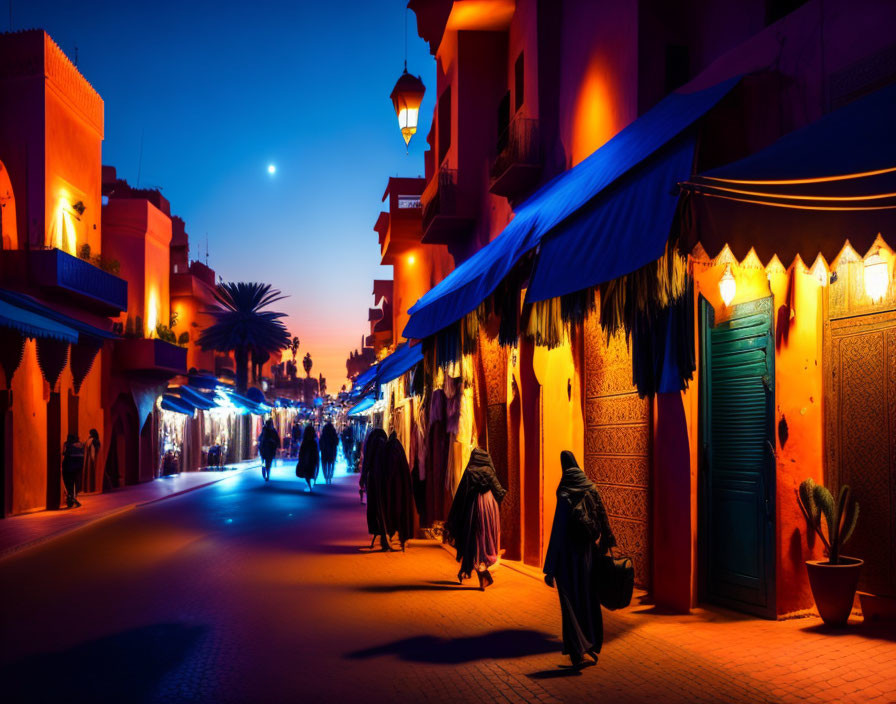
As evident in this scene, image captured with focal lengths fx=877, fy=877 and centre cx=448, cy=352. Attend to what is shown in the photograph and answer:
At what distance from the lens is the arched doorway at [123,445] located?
33906 mm

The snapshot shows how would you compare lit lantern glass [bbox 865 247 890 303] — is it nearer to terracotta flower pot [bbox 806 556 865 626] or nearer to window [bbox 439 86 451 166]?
terracotta flower pot [bbox 806 556 865 626]

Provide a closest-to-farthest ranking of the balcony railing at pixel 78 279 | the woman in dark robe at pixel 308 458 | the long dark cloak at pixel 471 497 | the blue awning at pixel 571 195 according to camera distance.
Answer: the blue awning at pixel 571 195 → the long dark cloak at pixel 471 497 → the balcony railing at pixel 78 279 → the woman in dark robe at pixel 308 458

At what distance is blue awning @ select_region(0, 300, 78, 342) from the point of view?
17.4m

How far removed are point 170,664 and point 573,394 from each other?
7.39m

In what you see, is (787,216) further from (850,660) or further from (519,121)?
(519,121)

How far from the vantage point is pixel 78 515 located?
73.1 feet

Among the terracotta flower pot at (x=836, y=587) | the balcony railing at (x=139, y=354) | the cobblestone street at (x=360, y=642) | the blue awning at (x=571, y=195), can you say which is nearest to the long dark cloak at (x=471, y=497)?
the cobblestone street at (x=360, y=642)

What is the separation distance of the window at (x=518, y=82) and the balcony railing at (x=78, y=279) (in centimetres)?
1434

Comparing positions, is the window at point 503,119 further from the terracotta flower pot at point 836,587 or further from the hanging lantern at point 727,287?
the terracotta flower pot at point 836,587

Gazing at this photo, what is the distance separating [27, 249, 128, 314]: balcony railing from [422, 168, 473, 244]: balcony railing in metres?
10.9

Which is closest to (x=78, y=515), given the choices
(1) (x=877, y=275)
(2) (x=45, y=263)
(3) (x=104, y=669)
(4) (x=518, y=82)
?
(2) (x=45, y=263)

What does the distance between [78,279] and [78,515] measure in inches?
298

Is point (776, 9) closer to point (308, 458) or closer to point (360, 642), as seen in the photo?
point (360, 642)

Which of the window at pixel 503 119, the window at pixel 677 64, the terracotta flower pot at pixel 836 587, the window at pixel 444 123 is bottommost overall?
the terracotta flower pot at pixel 836 587
